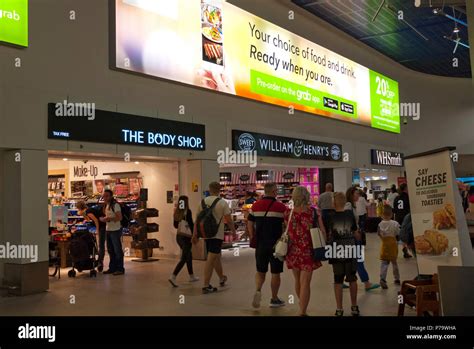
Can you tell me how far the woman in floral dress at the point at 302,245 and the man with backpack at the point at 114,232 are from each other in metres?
4.31

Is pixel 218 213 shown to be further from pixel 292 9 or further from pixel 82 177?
pixel 292 9

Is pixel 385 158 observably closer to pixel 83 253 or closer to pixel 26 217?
pixel 83 253

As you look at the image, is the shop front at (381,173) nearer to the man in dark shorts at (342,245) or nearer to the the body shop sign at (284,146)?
the the body shop sign at (284,146)

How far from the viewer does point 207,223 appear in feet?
21.4

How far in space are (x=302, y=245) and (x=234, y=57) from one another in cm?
669

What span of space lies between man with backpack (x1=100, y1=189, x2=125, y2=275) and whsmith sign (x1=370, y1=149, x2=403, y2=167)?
1140 cm

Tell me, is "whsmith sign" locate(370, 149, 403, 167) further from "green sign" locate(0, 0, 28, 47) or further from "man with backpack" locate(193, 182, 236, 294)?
"green sign" locate(0, 0, 28, 47)

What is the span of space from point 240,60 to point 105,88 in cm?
377

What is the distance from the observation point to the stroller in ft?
27.1

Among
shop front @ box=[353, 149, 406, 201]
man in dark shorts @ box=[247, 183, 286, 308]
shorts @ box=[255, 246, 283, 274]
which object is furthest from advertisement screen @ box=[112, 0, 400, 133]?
shorts @ box=[255, 246, 283, 274]

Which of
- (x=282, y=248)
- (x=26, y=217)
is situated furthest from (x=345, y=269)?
(x=26, y=217)

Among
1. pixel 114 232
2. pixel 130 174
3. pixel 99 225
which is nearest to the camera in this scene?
pixel 114 232

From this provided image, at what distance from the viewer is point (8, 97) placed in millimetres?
6609

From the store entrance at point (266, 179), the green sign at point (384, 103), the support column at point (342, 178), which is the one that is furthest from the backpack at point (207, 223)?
the green sign at point (384, 103)
